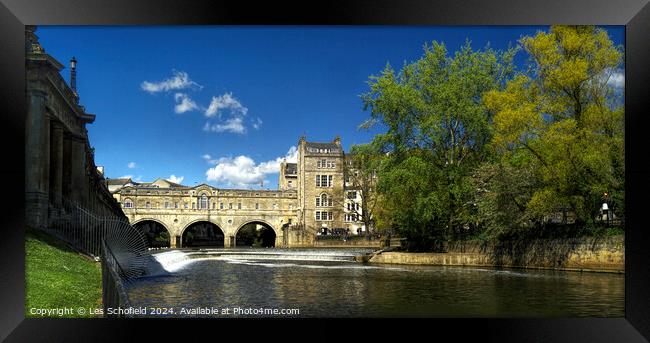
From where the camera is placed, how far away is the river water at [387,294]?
8.59 m

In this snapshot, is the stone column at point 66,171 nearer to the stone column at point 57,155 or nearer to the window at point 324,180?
the stone column at point 57,155

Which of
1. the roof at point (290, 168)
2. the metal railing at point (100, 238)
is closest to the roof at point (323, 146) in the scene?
the roof at point (290, 168)

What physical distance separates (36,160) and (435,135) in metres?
13.1

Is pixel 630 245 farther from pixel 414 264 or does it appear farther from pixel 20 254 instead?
pixel 414 264

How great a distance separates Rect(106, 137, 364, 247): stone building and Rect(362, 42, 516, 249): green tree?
16.7 meters

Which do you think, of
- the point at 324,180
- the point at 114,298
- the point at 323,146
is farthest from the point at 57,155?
the point at 324,180

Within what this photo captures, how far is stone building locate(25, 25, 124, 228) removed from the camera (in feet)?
35.1

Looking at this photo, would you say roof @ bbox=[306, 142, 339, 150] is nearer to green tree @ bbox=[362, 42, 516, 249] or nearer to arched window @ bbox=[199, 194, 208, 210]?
arched window @ bbox=[199, 194, 208, 210]

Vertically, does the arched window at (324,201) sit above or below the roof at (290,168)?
below

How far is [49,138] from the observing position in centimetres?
1304
